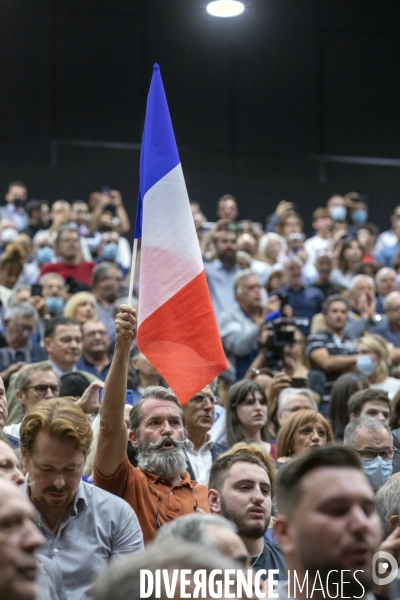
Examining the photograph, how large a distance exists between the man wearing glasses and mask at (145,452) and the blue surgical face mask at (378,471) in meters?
0.84

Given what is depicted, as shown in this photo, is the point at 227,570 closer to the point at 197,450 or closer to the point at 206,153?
the point at 197,450

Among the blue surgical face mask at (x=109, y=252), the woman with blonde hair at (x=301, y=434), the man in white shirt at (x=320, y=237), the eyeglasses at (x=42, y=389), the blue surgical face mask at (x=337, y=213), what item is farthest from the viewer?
the blue surgical face mask at (x=337, y=213)

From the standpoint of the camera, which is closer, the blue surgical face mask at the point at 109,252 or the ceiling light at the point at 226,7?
the blue surgical face mask at the point at 109,252

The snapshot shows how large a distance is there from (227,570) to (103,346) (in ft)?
14.5

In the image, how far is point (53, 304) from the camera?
7.44 meters

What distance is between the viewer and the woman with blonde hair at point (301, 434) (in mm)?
4715

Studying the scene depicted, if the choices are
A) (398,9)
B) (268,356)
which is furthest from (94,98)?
(268,356)

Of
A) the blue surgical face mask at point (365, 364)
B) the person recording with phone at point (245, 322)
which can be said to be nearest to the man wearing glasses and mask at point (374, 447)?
the blue surgical face mask at point (365, 364)

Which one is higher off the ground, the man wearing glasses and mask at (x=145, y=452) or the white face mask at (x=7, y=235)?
the white face mask at (x=7, y=235)

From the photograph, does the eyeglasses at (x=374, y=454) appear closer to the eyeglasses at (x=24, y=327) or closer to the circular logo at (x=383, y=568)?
the circular logo at (x=383, y=568)

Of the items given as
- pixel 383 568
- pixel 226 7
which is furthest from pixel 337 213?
pixel 383 568

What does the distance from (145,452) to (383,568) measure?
1328 millimetres

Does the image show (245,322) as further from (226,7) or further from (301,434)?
(226,7)

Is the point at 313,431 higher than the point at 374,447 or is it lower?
higher
